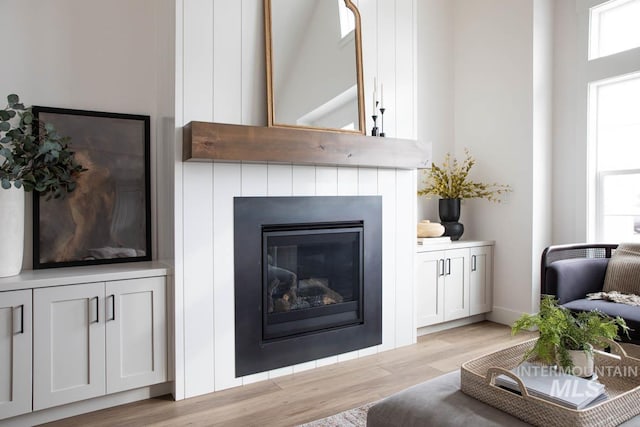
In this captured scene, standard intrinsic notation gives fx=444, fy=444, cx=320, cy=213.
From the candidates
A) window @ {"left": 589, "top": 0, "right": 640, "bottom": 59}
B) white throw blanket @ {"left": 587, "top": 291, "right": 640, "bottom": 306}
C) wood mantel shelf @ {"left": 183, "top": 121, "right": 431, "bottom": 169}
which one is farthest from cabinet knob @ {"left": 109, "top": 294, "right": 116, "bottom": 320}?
window @ {"left": 589, "top": 0, "right": 640, "bottom": 59}

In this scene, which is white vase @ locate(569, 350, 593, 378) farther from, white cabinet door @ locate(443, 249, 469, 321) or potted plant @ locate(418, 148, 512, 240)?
potted plant @ locate(418, 148, 512, 240)

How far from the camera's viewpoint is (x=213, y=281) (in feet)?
8.29

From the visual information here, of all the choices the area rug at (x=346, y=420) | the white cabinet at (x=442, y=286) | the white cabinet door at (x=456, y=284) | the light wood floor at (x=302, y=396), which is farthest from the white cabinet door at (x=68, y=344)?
the white cabinet door at (x=456, y=284)

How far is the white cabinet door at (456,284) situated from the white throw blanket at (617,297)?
0.98 metres

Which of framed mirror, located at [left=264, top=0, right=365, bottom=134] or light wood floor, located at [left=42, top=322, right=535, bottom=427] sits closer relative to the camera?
light wood floor, located at [left=42, top=322, right=535, bottom=427]

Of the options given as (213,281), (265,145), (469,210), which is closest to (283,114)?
(265,145)

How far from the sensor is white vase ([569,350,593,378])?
1.57m

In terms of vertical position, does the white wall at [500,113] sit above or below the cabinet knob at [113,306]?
above

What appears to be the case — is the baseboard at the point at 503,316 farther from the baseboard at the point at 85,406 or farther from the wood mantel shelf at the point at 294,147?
the baseboard at the point at 85,406

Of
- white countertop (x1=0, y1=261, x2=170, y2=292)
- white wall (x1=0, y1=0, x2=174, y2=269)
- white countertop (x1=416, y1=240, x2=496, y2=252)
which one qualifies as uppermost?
white wall (x1=0, y1=0, x2=174, y2=269)

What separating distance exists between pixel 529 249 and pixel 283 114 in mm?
2392

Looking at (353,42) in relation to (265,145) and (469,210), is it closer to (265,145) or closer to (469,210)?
(265,145)

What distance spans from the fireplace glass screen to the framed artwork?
81 centimetres

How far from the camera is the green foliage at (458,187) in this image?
3.96 m
